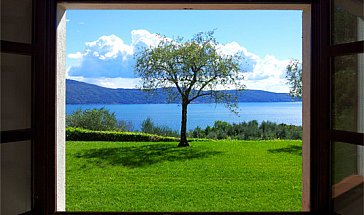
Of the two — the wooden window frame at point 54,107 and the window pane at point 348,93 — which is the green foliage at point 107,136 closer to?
the wooden window frame at point 54,107

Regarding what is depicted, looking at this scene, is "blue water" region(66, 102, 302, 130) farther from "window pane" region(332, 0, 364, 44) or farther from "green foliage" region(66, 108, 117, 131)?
"window pane" region(332, 0, 364, 44)

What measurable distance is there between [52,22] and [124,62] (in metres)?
7.62

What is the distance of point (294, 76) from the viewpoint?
854 cm

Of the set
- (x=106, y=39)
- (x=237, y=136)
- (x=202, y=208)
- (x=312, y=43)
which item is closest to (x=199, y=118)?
(x=237, y=136)

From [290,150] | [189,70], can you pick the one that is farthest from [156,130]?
[290,150]

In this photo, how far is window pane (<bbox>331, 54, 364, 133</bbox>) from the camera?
4.66 feet

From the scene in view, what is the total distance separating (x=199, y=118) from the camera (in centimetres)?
834

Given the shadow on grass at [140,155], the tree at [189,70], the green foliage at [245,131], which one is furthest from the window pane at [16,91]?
the green foliage at [245,131]

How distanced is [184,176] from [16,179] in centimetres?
664

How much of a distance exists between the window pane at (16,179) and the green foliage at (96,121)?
6.82 metres

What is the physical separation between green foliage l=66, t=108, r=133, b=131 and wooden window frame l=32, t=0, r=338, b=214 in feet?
22.4

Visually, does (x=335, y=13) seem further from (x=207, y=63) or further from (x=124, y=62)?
(x=124, y=62)

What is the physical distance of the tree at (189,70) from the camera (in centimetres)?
A: 777

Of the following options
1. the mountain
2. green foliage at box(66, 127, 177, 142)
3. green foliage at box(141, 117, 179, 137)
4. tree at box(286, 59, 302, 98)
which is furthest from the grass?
tree at box(286, 59, 302, 98)
